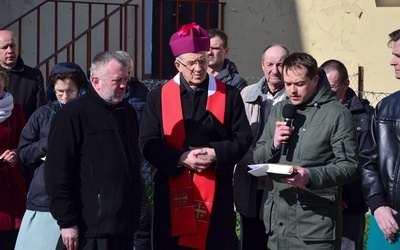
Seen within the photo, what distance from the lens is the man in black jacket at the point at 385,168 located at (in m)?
5.52

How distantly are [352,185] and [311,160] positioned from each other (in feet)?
2.43

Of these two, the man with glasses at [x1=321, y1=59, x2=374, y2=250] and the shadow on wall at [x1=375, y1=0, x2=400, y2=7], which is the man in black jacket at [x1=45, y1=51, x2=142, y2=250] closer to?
the man with glasses at [x1=321, y1=59, x2=374, y2=250]

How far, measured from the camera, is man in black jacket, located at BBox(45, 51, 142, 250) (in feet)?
18.8

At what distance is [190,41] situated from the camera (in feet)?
20.3

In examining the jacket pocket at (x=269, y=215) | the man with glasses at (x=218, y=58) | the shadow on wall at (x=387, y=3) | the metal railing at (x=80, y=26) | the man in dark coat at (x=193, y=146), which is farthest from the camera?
the metal railing at (x=80, y=26)

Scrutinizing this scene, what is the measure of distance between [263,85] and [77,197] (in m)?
1.99

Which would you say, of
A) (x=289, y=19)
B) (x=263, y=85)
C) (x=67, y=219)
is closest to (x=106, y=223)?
(x=67, y=219)

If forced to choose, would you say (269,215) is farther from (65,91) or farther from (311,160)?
(65,91)

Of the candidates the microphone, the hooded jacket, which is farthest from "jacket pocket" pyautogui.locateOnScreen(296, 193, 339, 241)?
the hooded jacket

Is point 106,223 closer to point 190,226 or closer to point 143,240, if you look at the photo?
point 190,226

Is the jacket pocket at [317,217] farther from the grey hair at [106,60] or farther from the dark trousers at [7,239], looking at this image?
the dark trousers at [7,239]

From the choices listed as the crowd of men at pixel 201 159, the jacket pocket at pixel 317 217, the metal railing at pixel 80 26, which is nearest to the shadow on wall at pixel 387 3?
the metal railing at pixel 80 26

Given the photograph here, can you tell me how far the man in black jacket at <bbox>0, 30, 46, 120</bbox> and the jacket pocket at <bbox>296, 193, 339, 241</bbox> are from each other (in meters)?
3.35

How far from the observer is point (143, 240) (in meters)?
8.03
